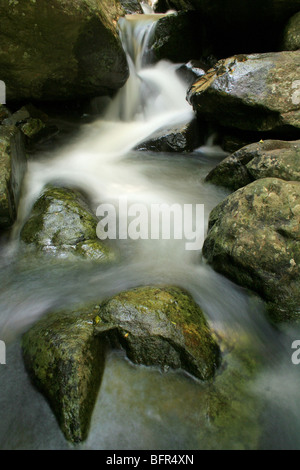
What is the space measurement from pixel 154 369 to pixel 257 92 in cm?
472

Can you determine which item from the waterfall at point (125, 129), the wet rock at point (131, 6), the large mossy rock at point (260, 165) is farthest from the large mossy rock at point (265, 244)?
the wet rock at point (131, 6)

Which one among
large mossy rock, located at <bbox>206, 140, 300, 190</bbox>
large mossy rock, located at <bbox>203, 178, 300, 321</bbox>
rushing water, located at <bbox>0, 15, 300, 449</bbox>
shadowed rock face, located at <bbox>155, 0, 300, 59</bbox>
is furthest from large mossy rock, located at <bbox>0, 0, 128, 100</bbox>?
large mossy rock, located at <bbox>203, 178, 300, 321</bbox>

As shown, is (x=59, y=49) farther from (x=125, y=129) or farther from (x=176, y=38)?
(x=176, y=38)

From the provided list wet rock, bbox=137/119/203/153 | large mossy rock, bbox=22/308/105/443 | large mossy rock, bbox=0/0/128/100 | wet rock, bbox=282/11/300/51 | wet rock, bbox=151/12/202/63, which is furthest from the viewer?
wet rock, bbox=151/12/202/63

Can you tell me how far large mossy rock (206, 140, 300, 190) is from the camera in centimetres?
395

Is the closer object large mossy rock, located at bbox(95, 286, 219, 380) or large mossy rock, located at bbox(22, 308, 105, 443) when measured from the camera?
large mossy rock, located at bbox(22, 308, 105, 443)

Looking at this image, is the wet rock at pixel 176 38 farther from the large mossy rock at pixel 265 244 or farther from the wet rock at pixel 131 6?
the large mossy rock at pixel 265 244

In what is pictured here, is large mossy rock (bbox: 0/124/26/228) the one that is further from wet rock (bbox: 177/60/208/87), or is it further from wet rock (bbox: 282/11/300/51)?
wet rock (bbox: 282/11/300/51)

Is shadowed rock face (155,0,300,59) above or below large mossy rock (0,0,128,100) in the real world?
above

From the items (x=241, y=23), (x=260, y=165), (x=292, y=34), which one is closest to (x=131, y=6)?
(x=241, y=23)

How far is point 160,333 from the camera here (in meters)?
2.54

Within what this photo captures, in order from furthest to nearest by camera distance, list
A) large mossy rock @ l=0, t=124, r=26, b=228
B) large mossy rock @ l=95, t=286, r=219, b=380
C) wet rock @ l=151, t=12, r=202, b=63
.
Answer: wet rock @ l=151, t=12, r=202, b=63, large mossy rock @ l=0, t=124, r=26, b=228, large mossy rock @ l=95, t=286, r=219, b=380

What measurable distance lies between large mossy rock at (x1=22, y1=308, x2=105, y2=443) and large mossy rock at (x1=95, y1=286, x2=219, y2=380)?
19 centimetres
